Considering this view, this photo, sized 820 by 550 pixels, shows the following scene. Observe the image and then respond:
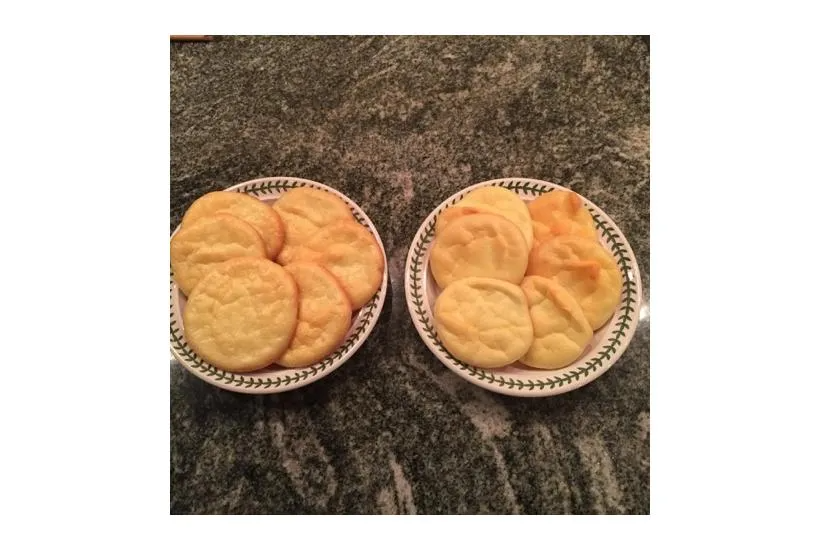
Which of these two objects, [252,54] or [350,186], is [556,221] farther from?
[252,54]

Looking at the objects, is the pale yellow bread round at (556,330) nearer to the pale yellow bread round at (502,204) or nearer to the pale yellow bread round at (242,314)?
the pale yellow bread round at (502,204)

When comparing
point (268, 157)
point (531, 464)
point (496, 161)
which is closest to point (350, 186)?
point (268, 157)

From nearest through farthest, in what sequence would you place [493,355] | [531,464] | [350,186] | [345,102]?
[493,355] → [531,464] → [350,186] → [345,102]

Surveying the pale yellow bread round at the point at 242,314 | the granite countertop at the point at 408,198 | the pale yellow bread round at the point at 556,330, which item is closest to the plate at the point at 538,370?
the pale yellow bread round at the point at 556,330

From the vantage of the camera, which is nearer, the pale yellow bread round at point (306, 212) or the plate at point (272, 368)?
the plate at point (272, 368)

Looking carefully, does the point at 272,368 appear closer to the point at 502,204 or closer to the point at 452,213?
the point at 452,213

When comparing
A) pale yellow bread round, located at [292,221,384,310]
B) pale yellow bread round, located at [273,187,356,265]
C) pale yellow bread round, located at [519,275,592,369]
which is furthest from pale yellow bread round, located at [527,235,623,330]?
pale yellow bread round, located at [273,187,356,265]
